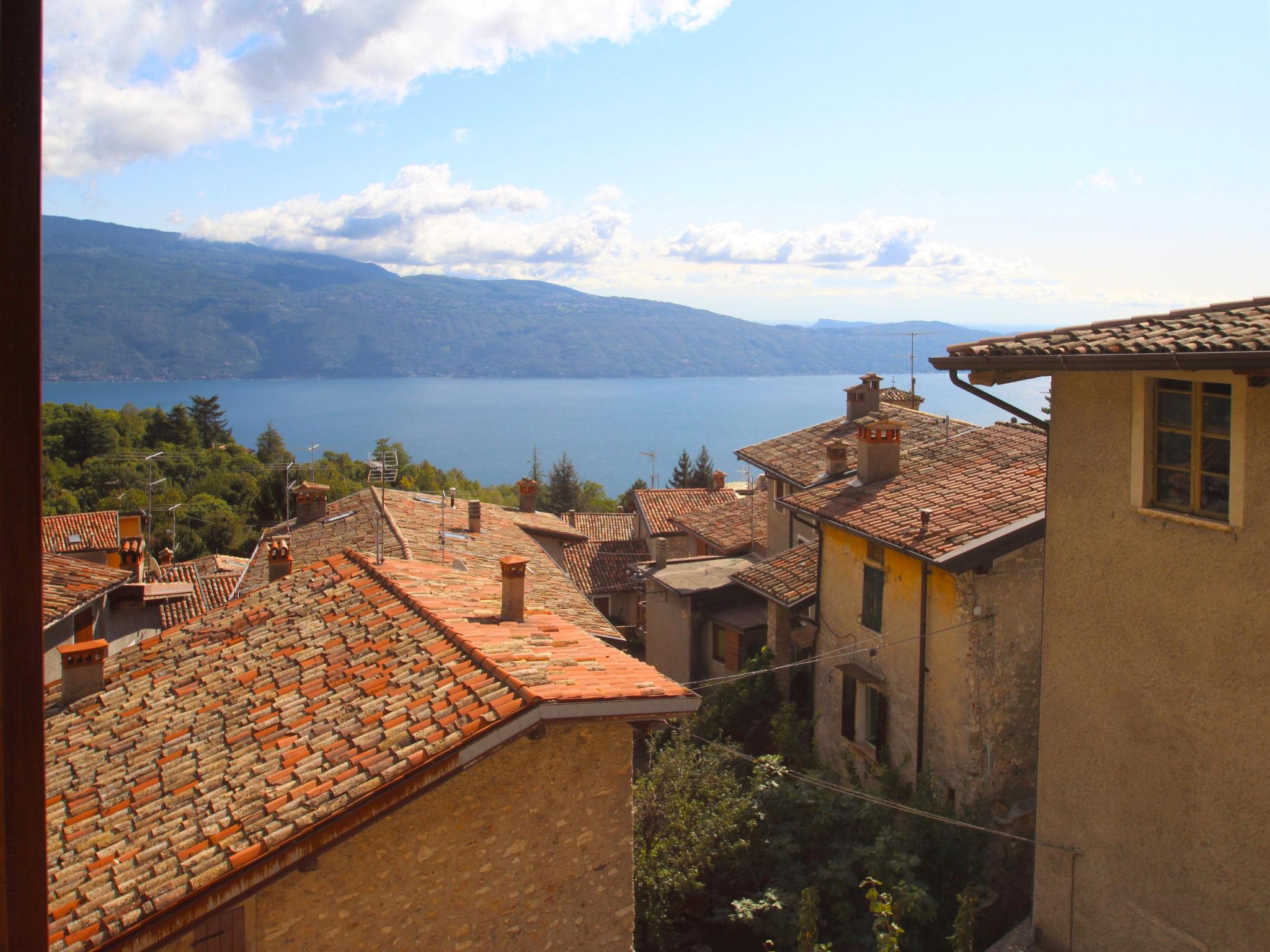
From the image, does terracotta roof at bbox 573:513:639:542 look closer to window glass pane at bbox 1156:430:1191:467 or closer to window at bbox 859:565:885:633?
window at bbox 859:565:885:633

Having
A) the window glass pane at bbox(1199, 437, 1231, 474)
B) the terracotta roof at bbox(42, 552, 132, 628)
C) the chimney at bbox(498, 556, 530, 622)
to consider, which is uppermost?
the window glass pane at bbox(1199, 437, 1231, 474)

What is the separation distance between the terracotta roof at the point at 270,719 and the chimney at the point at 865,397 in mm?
15282

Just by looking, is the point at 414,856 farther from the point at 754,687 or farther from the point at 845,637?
the point at 754,687

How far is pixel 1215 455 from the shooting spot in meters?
6.02

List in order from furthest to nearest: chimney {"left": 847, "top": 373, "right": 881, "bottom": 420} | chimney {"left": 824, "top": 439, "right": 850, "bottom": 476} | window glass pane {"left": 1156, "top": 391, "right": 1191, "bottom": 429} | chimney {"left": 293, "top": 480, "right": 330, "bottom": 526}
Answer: chimney {"left": 293, "top": 480, "right": 330, "bottom": 526} < chimney {"left": 847, "top": 373, "right": 881, "bottom": 420} < chimney {"left": 824, "top": 439, "right": 850, "bottom": 476} < window glass pane {"left": 1156, "top": 391, "right": 1191, "bottom": 429}

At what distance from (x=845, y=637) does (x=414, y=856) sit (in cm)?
915

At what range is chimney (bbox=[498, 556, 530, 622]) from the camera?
8.74m

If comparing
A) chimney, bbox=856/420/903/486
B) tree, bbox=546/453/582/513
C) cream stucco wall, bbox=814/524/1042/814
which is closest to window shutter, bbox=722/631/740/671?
chimney, bbox=856/420/903/486

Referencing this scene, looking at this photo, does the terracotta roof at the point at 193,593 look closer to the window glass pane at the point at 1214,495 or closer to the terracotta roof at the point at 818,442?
the terracotta roof at the point at 818,442

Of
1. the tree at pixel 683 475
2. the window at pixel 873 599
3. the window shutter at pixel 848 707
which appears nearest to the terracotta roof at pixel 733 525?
the window shutter at pixel 848 707

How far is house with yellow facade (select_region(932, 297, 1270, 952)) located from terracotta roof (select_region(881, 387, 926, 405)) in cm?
1859

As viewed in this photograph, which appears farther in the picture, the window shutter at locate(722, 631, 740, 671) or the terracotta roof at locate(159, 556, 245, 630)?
the terracotta roof at locate(159, 556, 245, 630)

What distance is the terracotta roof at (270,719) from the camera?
5539mm

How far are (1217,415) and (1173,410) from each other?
32cm
